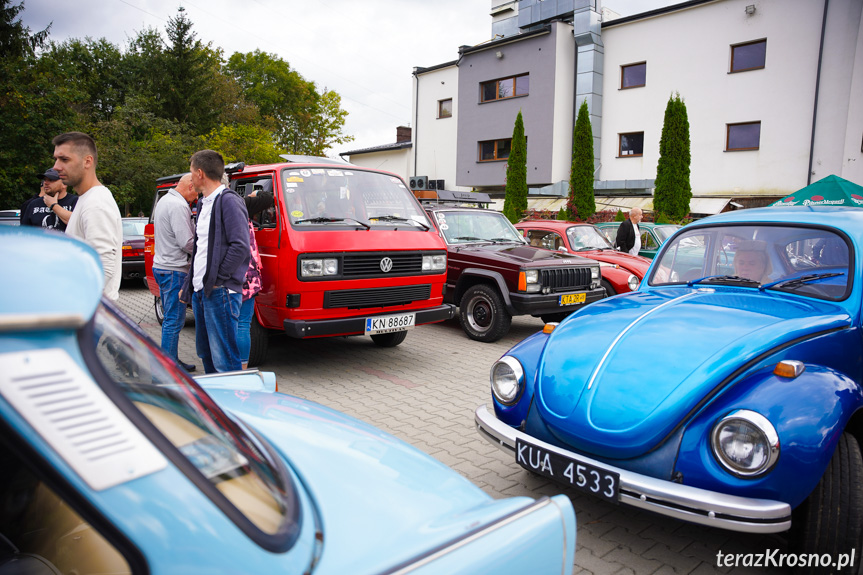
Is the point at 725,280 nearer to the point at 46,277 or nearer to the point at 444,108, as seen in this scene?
the point at 46,277

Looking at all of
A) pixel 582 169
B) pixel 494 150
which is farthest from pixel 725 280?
pixel 494 150

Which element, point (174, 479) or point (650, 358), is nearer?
point (174, 479)

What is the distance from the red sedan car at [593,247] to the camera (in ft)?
29.9

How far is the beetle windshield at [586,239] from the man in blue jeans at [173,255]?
6.57 meters

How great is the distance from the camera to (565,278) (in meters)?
7.98

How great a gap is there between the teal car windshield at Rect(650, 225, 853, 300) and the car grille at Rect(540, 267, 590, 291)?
138 inches

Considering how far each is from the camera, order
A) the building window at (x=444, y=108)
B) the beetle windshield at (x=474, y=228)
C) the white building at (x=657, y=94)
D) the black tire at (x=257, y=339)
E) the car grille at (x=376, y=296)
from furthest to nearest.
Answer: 1. the building window at (x=444, y=108)
2. the white building at (x=657, y=94)
3. the beetle windshield at (x=474, y=228)
4. the black tire at (x=257, y=339)
5. the car grille at (x=376, y=296)

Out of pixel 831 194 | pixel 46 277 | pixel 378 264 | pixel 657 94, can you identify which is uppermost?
pixel 657 94

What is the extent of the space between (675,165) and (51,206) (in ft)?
66.1

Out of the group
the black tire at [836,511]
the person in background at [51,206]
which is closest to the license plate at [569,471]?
the black tire at [836,511]

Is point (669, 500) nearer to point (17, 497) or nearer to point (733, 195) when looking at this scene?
point (17, 497)

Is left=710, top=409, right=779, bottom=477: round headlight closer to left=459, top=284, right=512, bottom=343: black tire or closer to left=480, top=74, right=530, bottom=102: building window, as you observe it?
left=459, top=284, right=512, bottom=343: black tire

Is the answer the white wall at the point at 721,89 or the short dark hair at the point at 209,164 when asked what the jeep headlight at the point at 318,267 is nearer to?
the short dark hair at the point at 209,164

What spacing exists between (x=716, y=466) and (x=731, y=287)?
1627 millimetres
